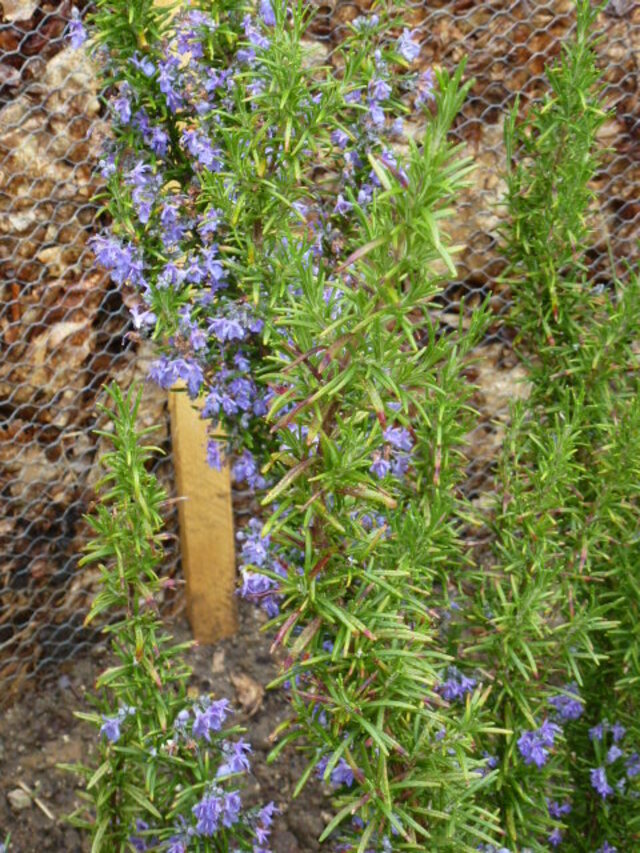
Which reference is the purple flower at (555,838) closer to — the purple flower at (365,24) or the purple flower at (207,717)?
the purple flower at (207,717)

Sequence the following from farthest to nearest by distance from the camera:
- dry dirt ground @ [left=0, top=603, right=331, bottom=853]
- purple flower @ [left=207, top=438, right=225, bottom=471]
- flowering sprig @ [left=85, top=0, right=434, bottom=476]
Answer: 1. dry dirt ground @ [left=0, top=603, right=331, bottom=853]
2. purple flower @ [left=207, top=438, right=225, bottom=471]
3. flowering sprig @ [left=85, top=0, right=434, bottom=476]

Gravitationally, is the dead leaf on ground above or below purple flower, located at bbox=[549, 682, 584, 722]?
below

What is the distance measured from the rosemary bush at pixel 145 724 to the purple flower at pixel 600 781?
59 cm

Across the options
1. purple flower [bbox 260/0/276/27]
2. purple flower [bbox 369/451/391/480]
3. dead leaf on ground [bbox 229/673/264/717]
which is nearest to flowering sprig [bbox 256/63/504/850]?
purple flower [bbox 369/451/391/480]

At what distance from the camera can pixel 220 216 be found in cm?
136

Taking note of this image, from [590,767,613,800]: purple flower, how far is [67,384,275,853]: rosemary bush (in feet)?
1.94

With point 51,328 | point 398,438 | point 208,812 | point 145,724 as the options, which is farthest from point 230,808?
point 51,328

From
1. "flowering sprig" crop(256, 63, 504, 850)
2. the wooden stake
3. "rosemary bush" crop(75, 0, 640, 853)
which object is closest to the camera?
"flowering sprig" crop(256, 63, 504, 850)

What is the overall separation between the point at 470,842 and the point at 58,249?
5.27 feet

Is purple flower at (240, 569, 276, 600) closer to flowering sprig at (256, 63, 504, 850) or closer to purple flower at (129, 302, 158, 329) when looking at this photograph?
flowering sprig at (256, 63, 504, 850)

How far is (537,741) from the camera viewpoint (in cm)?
160

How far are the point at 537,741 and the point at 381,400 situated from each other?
79 centimetres

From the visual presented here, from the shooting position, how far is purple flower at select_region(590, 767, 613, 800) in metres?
1.73

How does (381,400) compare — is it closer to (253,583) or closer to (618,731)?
(253,583)
